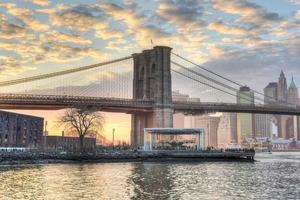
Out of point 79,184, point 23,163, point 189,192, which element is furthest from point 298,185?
point 23,163

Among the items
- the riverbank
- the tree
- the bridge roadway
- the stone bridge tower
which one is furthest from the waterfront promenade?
the stone bridge tower

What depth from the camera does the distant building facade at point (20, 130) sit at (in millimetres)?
128750

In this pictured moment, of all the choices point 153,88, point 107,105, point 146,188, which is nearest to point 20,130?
point 153,88

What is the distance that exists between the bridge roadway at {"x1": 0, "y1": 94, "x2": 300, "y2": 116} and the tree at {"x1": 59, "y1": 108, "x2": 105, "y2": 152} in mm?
2852

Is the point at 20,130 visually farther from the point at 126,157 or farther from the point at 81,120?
the point at 126,157

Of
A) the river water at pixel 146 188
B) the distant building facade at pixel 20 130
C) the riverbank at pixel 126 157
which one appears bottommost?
the river water at pixel 146 188

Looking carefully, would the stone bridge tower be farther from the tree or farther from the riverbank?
the riverbank

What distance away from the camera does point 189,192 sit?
3375 cm

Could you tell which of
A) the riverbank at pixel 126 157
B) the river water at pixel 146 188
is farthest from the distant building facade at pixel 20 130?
the river water at pixel 146 188

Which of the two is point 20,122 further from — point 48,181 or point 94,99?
point 48,181

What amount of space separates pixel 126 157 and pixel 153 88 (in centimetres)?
3691

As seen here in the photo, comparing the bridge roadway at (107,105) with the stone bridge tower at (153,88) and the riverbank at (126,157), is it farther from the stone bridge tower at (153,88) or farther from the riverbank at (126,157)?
the riverbank at (126,157)

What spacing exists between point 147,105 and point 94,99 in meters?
15.5

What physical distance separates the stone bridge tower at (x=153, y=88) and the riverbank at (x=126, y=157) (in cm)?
2361
